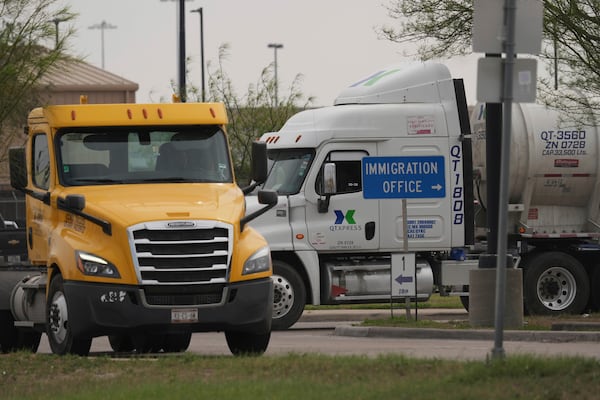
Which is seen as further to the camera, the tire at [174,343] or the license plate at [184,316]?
the tire at [174,343]

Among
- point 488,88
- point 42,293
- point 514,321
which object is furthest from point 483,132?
point 488,88

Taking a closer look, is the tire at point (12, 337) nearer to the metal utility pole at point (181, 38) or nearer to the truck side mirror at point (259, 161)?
the truck side mirror at point (259, 161)

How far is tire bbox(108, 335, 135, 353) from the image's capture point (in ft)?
61.2

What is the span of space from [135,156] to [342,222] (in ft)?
23.4

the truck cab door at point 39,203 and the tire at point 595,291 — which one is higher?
the truck cab door at point 39,203

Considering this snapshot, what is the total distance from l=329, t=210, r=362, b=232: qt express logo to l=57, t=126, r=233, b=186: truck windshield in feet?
21.7

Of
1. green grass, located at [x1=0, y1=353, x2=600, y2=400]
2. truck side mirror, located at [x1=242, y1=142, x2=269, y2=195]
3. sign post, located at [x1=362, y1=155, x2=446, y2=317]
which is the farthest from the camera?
sign post, located at [x1=362, y1=155, x2=446, y2=317]

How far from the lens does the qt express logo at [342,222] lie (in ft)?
76.1

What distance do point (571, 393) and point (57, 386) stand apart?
467 centimetres

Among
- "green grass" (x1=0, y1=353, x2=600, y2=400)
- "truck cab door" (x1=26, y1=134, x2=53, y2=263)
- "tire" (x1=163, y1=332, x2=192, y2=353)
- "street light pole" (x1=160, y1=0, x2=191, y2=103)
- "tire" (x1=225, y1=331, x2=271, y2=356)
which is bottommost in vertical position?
"tire" (x1=163, y1=332, x2=192, y2=353)

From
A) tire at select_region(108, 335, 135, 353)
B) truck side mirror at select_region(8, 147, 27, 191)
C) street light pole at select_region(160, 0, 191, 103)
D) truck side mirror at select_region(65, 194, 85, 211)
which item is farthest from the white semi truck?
street light pole at select_region(160, 0, 191, 103)

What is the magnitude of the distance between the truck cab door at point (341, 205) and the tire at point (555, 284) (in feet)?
10.1

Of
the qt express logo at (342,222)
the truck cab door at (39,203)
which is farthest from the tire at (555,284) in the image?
the truck cab door at (39,203)

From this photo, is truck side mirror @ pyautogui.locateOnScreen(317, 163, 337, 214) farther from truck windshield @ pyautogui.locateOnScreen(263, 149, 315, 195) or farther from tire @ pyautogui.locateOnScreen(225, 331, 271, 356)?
tire @ pyautogui.locateOnScreen(225, 331, 271, 356)
